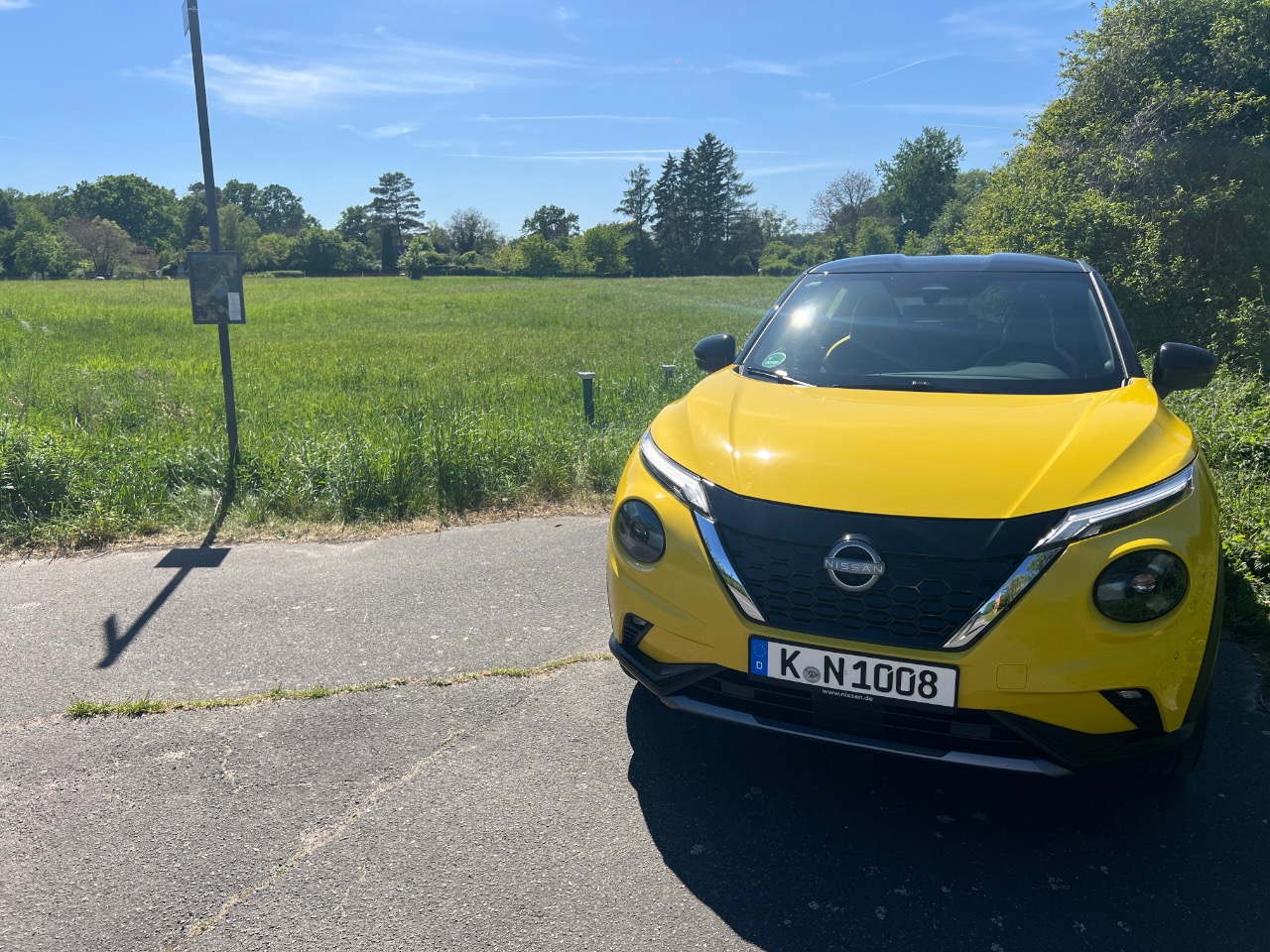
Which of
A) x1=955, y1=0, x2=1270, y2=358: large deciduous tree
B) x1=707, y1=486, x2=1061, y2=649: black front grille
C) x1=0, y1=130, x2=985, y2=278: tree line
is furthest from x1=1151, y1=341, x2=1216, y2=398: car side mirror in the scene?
x1=0, y1=130, x2=985, y2=278: tree line

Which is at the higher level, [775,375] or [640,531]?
[775,375]

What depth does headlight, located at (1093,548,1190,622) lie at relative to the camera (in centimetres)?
220

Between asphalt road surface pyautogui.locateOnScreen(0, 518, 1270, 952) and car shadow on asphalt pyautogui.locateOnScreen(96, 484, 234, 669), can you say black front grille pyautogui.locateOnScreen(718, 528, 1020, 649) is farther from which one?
car shadow on asphalt pyautogui.locateOnScreen(96, 484, 234, 669)

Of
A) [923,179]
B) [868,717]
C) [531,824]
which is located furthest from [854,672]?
[923,179]

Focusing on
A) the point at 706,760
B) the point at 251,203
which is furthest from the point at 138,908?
the point at 251,203

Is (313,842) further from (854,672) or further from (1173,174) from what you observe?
(1173,174)

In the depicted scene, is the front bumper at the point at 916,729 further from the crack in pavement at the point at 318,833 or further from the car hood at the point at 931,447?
the crack in pavement at the point at 318,833

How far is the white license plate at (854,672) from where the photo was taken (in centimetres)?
225

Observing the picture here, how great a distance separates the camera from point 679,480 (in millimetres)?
2678

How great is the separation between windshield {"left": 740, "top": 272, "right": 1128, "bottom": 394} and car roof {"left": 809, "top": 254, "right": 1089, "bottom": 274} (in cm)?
6

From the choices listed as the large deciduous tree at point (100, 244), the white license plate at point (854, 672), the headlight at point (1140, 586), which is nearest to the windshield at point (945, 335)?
the headlight at point (1140, 586)

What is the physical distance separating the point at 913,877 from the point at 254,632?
3.03 meters

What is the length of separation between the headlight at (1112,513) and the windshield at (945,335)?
0.87 meters

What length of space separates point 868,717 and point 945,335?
6.53 feet
